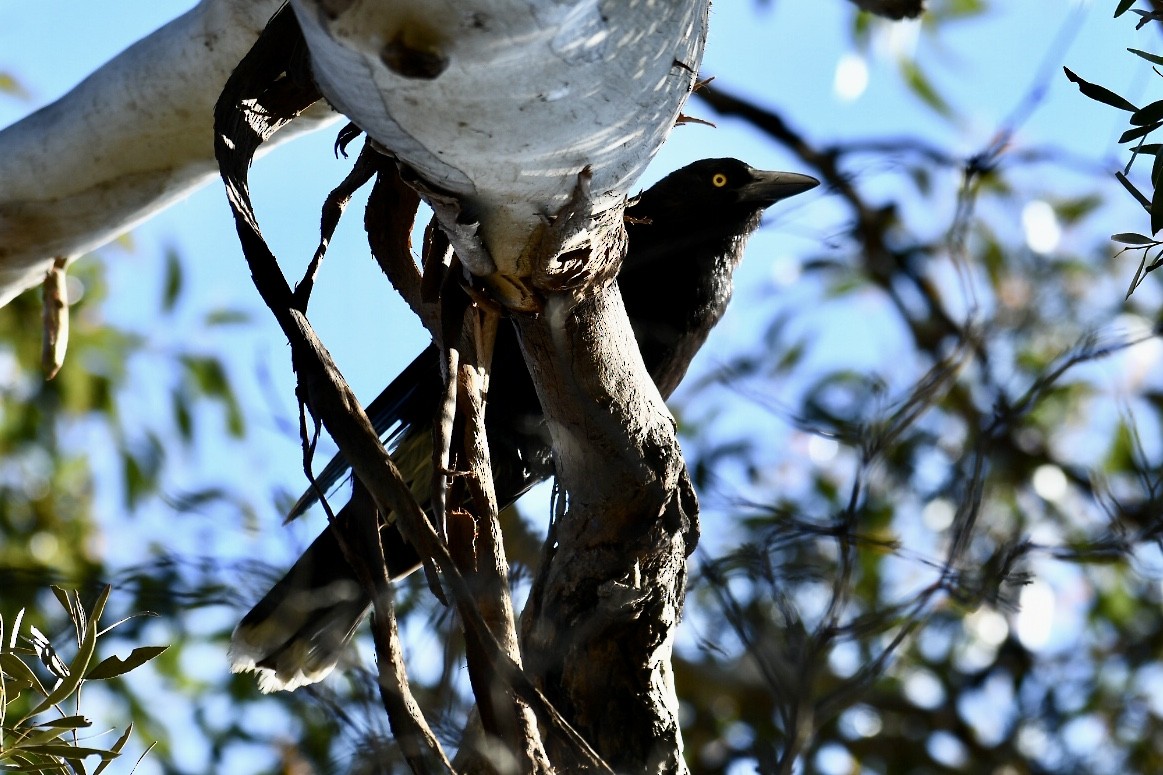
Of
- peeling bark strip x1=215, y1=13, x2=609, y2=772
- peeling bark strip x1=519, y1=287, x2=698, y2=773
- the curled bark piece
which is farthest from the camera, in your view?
the curled bark piece

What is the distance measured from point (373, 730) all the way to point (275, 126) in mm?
983

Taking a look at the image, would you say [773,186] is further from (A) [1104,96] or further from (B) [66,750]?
(B) [66,750]

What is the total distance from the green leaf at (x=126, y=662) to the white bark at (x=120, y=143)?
1.32 m

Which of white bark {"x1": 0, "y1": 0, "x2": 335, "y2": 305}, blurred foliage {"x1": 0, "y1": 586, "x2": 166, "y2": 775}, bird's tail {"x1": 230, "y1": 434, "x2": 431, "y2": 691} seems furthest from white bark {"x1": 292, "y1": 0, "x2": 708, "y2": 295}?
bird's tail {"x1": 230, "y1": 434, "x2": 431, "y2": 691}

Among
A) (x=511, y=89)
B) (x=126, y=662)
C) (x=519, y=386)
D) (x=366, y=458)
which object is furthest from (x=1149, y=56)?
(x=519, y=386)

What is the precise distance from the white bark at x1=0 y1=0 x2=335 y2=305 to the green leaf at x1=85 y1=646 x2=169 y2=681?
1.32 metres

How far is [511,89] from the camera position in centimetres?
118

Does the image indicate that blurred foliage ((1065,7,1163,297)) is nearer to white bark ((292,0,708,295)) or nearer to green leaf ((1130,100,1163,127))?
green leaf ((1130,100,1163,127))

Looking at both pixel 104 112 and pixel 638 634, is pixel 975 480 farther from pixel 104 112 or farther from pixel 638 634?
pixel 104 112

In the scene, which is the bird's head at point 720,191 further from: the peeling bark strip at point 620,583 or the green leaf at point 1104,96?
the green leaf at point 1104,96

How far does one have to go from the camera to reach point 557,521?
7.20 feet

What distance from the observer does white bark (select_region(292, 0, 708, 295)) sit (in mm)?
1092

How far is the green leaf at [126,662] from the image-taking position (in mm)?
1540

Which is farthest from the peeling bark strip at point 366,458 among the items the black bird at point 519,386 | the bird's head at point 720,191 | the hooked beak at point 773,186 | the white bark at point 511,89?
the hooked beak at point 773,186
